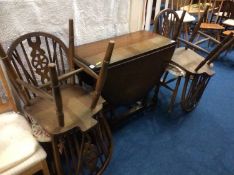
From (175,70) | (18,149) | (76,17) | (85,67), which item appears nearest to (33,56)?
(85,67)

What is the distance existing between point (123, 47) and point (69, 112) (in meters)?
0.68

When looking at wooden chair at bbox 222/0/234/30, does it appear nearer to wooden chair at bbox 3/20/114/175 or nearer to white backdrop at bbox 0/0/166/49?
white backdrop at bbox 0/0/166/49

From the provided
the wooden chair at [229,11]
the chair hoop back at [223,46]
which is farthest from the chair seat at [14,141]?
the wooden chair at [229,11]

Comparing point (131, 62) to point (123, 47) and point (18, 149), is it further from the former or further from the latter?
point (18, 149)

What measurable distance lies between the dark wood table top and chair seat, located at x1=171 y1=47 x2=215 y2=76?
286 mm

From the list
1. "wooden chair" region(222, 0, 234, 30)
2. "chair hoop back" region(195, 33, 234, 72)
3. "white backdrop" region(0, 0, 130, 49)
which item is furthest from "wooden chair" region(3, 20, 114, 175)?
Result: "wooden chair" region(222, 0, 234, 30)

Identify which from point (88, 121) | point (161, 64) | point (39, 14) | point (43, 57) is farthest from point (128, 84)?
point (39, 14)

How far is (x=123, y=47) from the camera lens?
1534 mm

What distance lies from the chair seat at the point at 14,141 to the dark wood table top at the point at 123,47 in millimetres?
554

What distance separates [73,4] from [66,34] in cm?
22

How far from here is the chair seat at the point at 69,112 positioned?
1067 millimetres

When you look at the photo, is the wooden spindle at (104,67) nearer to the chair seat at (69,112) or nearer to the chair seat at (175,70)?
the chair seat at (69,112)

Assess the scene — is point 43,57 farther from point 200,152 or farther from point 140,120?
point 200,152

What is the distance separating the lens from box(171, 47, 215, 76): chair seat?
5.88 feet
